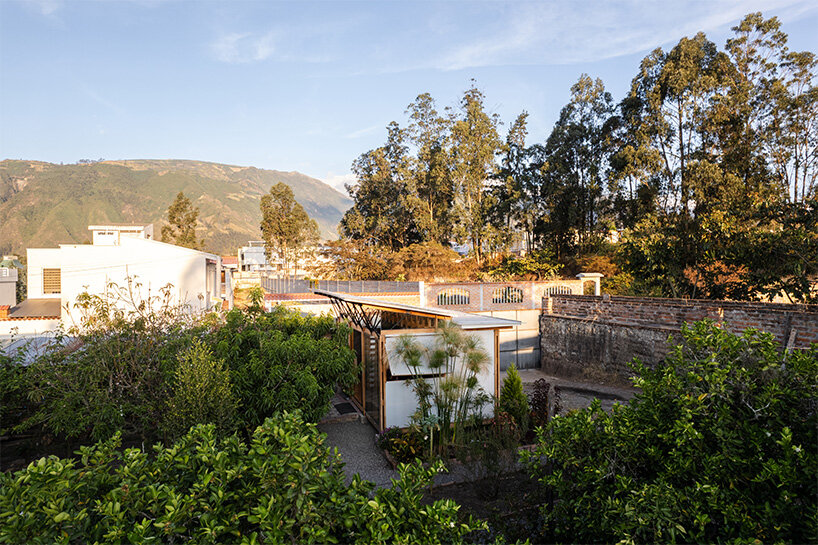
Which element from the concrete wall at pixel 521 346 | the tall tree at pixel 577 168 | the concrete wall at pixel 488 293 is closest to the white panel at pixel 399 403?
the concrete wall at pixel 521 346

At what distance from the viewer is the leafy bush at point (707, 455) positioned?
2.13 m

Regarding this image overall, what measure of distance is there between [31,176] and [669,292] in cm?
16473

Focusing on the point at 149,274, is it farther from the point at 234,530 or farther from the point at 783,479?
the point at 783,479

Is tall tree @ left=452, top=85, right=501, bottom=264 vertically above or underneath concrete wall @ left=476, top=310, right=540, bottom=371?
above

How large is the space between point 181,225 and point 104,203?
113172 mm

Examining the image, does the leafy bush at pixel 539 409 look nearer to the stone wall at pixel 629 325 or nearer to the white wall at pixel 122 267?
the stone wall at pixel 629 325

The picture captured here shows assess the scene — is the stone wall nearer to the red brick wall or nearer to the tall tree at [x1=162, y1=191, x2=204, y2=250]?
the red brick wall

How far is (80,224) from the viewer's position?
112m

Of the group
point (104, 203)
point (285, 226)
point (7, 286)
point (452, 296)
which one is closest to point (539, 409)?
point (452, 296)

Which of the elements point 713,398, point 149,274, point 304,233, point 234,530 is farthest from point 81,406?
point 304,233

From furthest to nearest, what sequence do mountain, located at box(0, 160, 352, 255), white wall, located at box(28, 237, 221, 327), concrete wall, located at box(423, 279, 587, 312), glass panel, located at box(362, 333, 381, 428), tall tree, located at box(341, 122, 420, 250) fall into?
mountain, located at box(0, 160, 352, 255), tall tree, located at box(341, 122, 420, 250), white wall, located at box(28, 237, 221, 327), concrete wall, located at box(423, 279, 587, 312), glass panel, located at box(362, 333, 381, 428)

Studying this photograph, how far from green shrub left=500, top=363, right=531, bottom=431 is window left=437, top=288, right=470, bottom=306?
24.3 feet

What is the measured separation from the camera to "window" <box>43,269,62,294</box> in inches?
859

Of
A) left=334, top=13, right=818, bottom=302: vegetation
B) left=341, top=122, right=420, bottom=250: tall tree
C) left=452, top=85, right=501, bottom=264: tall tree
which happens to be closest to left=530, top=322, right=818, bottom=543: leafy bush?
left=334, top=13, right=818, bottom=302: vegetation
